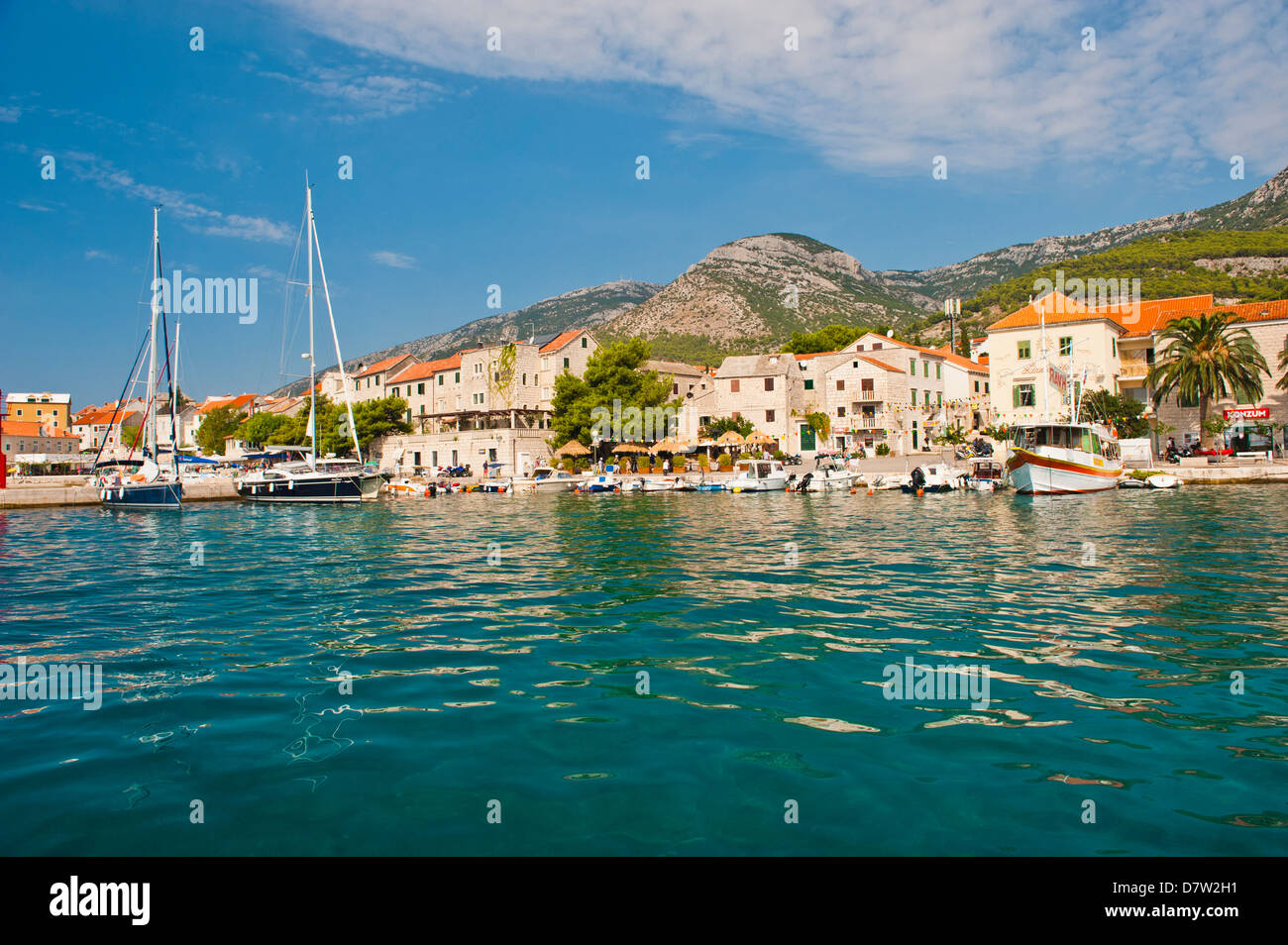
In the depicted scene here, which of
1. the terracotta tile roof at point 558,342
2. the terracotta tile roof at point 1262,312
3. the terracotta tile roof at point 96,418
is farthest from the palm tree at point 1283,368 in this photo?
the terracotta tile roof at point 96,418

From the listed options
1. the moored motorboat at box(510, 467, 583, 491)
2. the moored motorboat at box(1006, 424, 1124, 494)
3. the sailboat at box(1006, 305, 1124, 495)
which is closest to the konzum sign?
the sailboat at box(1006, 305, 1124, 495)

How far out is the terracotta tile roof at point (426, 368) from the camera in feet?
261

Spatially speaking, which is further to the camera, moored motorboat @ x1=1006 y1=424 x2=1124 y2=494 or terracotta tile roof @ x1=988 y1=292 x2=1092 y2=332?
terracotta tile roof @ x1=988 y1=292 x2=1092 y2=332

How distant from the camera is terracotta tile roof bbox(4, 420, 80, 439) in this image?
10181 centimetres

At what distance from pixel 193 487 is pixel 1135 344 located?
6734cm

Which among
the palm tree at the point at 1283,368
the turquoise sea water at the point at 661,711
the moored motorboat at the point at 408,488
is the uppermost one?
the palm tree at the point at 1283,368

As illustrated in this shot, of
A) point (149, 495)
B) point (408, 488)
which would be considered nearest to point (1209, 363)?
point (408, 488)

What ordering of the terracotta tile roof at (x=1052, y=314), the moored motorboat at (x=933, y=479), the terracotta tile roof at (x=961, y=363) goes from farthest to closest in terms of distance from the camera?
the terracotta tile roof at (x=961, y=363)
the terracotta tile roof at (x=1052, y=314)
the moored motorboat at (x=933, y=479)

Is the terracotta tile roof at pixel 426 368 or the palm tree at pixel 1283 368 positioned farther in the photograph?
the terracotta tile roof at pixel 426 368

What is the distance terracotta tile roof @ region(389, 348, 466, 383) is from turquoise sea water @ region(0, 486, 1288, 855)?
66143 mm

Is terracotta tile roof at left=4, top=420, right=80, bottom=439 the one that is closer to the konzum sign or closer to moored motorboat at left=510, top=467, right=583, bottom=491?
moored motorboat at left=510, top=467, right=583, bottom=491

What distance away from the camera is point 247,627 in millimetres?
10211

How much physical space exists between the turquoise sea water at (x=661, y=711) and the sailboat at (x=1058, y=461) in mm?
20273

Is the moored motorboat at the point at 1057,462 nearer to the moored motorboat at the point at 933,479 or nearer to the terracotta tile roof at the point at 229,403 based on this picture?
the moored motorboat at the point at 933,479
